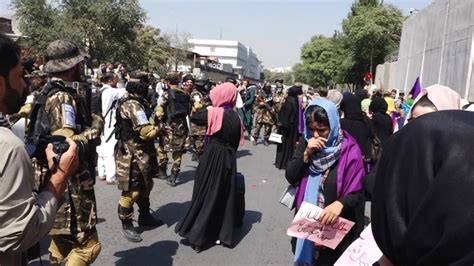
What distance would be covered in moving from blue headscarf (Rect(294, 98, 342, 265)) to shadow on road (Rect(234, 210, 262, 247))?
2.16 meters

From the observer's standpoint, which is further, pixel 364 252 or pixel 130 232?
pixel 130 232

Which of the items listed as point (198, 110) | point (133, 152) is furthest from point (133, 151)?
point (198, 110)

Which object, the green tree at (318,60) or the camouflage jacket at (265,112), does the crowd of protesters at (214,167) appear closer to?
the camouflage jacket at (265,112)

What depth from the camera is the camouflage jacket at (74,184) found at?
3242mm

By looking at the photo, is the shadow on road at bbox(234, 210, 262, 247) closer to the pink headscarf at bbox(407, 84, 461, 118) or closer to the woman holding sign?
the woman holding sign

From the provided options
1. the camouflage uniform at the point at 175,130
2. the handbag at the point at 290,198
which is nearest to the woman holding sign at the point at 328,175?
the handbag at the point at 290,198

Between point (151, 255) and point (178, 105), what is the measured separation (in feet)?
13.9

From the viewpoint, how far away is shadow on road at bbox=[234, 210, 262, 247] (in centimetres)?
561

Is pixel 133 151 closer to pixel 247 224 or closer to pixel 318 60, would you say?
pixel 247 224

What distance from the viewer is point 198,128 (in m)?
9.90

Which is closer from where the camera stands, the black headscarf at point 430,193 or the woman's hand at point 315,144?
the black headscarf at point 430,193

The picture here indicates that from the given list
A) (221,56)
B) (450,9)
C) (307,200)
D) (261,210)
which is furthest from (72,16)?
(221,56)

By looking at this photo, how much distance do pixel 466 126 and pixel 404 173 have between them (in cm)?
22

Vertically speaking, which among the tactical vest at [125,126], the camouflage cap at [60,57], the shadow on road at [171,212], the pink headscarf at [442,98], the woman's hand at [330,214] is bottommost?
the shadow on road at [171,212]
